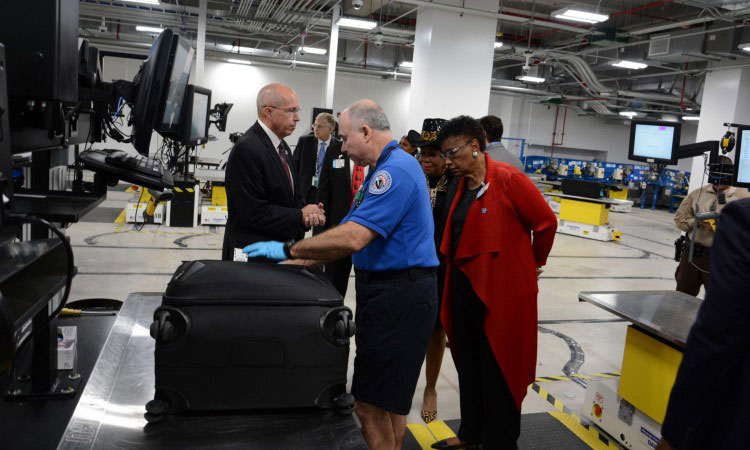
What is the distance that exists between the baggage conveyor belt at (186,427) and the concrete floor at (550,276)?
193 cm

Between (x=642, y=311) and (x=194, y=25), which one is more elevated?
(x=194, y=25)

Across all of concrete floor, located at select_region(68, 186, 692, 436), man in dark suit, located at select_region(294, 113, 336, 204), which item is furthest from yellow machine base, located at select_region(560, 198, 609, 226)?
man in dark suit, located at select_region(294, 113, 336, 204)

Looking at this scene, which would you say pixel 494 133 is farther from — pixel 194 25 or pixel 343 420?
pixel 194 25

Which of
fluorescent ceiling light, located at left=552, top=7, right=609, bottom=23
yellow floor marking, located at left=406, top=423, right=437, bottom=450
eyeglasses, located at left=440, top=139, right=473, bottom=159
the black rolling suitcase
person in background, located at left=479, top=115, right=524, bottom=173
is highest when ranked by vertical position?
fluorescent ceiling light, located at left=552, top=7, right=609, bottom=23

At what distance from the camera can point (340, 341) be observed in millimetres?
1269

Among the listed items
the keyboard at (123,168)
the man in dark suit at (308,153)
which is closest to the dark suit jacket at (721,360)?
the keyboard at (123,168)

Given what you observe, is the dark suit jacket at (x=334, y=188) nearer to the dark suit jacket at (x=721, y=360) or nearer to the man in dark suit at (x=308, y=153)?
the man in dark suit at (x=308, y=153)

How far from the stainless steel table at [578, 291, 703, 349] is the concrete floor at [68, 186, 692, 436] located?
35.6 inches

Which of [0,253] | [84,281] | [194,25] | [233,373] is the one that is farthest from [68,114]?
[194,25]

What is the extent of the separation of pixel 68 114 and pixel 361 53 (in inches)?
625

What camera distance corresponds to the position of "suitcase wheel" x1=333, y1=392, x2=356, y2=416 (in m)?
1.31

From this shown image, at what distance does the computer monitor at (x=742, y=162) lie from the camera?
3154 mm

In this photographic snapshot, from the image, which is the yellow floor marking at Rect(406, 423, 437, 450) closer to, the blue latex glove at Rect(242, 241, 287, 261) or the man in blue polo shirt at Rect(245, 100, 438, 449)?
the man in blue polo shirt at Rect(245, 100, 438, 449)

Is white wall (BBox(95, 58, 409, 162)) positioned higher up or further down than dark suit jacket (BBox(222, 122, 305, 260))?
higher up
